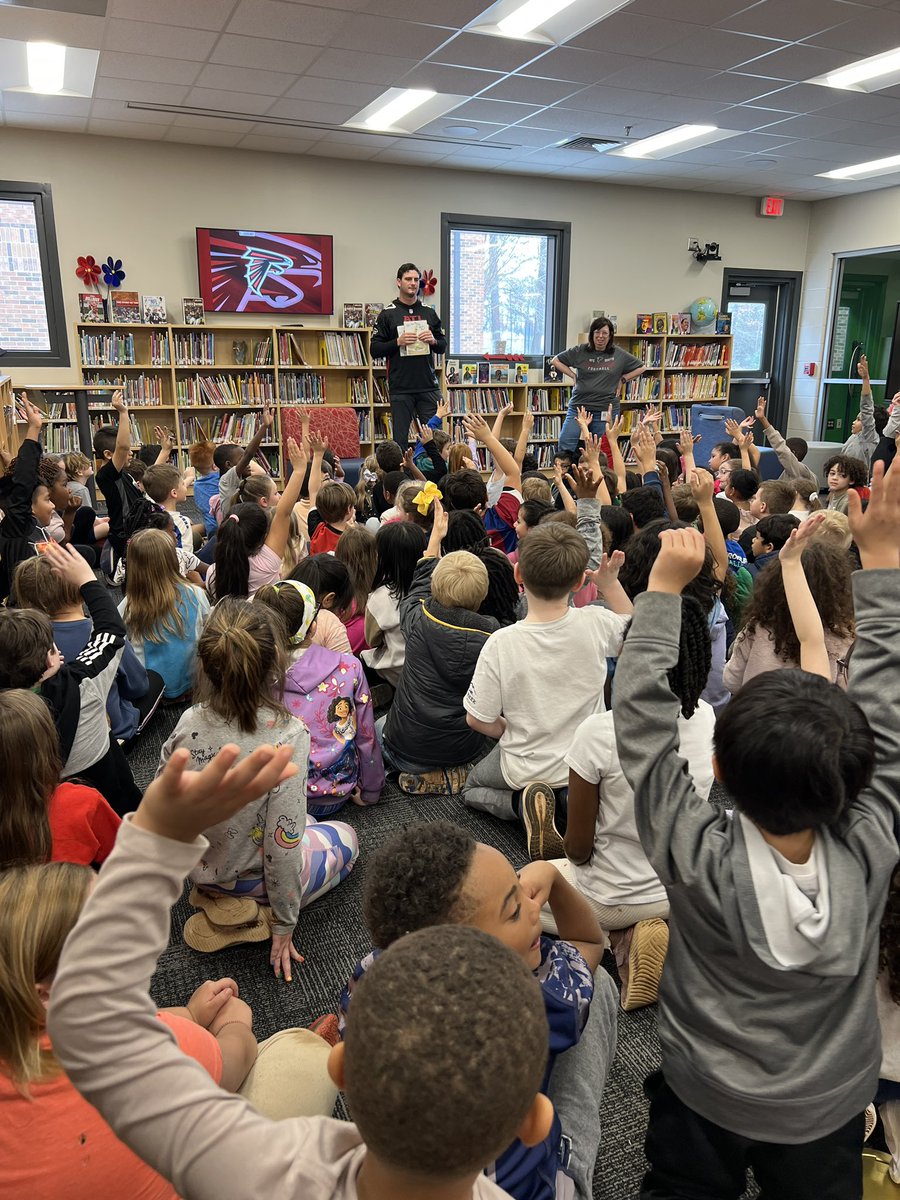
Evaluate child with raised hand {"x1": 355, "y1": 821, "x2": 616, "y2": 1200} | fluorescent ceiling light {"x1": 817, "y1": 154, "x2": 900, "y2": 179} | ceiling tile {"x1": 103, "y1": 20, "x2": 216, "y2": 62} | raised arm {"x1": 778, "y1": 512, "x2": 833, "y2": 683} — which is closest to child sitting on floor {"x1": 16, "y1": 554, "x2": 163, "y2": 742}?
child with raised hand {"x1": 355, "y1": 821, "x2": 616, "y2": 1200}

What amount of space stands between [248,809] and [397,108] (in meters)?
5.95

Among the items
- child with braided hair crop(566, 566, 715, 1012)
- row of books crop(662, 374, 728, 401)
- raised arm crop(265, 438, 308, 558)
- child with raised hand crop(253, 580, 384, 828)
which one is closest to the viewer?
child with braided hair crop(566, 566, 715, 1012)

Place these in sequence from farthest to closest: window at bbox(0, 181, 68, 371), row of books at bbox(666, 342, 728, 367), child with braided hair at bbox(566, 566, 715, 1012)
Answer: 1. row of books at bbox(666, 342, 728, 367)
2. window at bbox(0, 181, 68, 371)
3. child with braided hair at bbox(566, 566, 715, 1012)

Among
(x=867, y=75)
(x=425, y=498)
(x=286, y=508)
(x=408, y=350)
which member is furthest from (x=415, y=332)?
(x=286, y=508)

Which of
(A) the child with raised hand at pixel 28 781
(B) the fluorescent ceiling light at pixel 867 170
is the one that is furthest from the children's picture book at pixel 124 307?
(B) the fluorescent ceiling light at pixel 867 170

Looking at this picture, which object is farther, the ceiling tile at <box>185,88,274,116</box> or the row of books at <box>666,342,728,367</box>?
the row of books at <box>666,342,728,367</box>

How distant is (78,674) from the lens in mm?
2047

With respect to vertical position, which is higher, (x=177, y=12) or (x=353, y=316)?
(x=177, y=12)

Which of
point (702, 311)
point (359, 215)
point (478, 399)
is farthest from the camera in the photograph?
point (702, 311)

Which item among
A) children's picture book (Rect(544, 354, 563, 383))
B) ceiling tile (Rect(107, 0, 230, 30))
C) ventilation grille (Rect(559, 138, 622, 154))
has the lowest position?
children's picture book (Rect(544, 354, 563, 383))

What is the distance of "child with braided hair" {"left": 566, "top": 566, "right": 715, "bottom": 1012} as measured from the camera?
1.68m

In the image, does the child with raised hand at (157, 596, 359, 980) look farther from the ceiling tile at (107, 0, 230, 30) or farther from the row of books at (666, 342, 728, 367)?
the row of books at (666, 342, 728, 367)

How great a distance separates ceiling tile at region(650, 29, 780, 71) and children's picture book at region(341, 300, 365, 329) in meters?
3.56

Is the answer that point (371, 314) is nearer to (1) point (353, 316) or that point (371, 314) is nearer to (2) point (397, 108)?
(1) point (353, 316)
